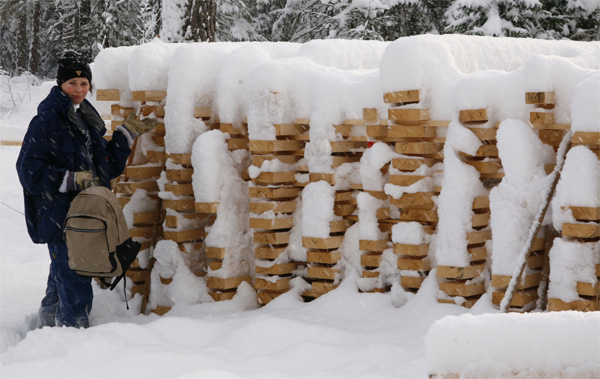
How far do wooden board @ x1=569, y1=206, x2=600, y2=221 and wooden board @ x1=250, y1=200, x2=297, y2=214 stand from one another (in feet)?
6.98

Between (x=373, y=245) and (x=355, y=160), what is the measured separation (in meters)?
0.64

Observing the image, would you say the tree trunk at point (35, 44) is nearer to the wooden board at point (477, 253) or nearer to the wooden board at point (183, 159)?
the wooden board at point (183, 159)

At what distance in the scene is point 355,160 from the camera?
18.0 ft

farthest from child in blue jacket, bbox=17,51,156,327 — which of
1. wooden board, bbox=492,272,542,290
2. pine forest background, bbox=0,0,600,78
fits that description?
pine forest background, bbox=0,0,600,78

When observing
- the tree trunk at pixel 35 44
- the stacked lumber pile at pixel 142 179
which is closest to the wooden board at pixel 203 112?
the stacked lumber pile at pixel 142 179

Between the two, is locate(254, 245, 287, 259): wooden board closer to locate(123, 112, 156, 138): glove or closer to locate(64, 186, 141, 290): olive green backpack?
locate(64, 186, 141, 290): olive green backpack

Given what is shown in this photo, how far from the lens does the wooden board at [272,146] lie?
5551 mm

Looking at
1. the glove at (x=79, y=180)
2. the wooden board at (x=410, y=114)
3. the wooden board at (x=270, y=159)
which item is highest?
the wooden board at (x=410, y=114)

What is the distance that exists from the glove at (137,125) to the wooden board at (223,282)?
121 centimetres

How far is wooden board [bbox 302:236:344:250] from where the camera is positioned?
5.40 m

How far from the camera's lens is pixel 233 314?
220 inches

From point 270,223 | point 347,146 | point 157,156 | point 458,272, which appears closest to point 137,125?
point 157,156

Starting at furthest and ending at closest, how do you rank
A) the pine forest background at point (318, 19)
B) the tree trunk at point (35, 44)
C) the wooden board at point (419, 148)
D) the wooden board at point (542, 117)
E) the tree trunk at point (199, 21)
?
the tree trunk at point (35, 44) → the pine forest background at point (318, 19) → the tree trunk at point (199, 21) → the wooden board at point (419, 148) → the wooden board at point (542, 117)

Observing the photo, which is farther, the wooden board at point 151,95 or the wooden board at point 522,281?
the wooden board at point 151,95
